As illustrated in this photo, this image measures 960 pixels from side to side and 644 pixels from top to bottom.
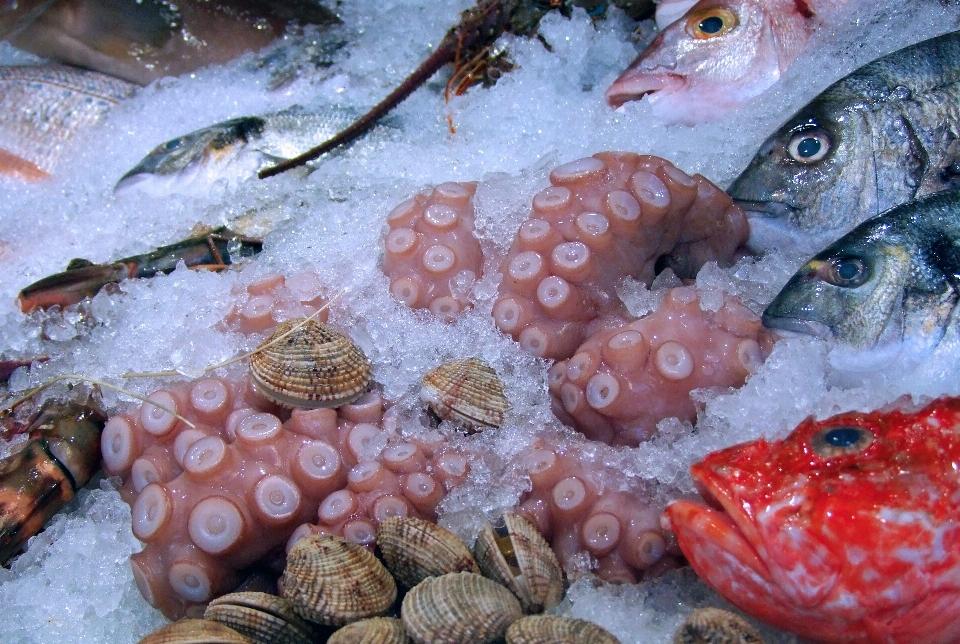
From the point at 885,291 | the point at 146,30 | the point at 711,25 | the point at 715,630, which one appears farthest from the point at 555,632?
the point at 146,30

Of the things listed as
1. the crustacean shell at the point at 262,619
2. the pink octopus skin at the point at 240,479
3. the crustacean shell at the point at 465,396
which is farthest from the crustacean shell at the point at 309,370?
the crustacean shell at the point at 262,619

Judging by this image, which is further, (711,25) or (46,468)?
(711,25)

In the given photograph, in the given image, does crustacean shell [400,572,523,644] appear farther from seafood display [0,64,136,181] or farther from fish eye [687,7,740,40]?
seafood display [0,64,136,181]

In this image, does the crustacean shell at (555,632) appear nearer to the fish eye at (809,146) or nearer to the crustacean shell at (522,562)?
the crustacean shell at (522,562)

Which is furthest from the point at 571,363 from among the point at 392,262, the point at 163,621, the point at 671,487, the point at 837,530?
the point at 163,621

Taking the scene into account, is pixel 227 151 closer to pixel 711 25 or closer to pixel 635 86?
pixel 635 86
